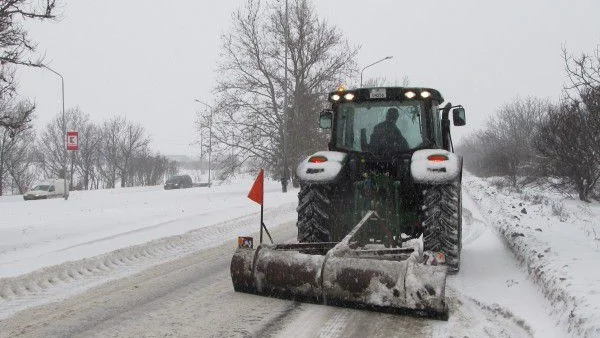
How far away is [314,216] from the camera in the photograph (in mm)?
5871

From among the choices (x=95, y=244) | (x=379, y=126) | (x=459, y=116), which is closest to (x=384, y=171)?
(x=379, y=126)

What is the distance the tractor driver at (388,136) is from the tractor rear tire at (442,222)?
106 centimetres

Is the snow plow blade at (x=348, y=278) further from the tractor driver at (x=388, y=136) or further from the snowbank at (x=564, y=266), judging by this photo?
the tractor driver at (x=388, y=136)

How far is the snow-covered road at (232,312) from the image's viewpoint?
12.5ft

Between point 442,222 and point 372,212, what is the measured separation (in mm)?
761

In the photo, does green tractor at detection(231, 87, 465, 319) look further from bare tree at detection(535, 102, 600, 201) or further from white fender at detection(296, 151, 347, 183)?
bare tree at detection(535, 102, 600, 201)

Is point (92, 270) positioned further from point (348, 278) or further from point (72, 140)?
point (72, 140)

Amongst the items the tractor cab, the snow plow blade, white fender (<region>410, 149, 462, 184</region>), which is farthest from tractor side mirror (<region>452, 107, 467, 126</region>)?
the snow plow blade

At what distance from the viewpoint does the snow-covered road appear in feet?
12.5

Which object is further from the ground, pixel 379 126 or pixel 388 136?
pixel 379 126

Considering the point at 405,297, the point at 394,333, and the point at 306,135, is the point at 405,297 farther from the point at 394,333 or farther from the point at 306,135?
the point at 306,135

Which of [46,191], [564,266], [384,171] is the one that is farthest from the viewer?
[46,191]

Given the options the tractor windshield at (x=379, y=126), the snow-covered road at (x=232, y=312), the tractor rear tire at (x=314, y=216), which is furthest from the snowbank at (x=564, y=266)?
the tractor rear tire at (x=314, y=216)

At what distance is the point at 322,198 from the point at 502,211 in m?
7.89
